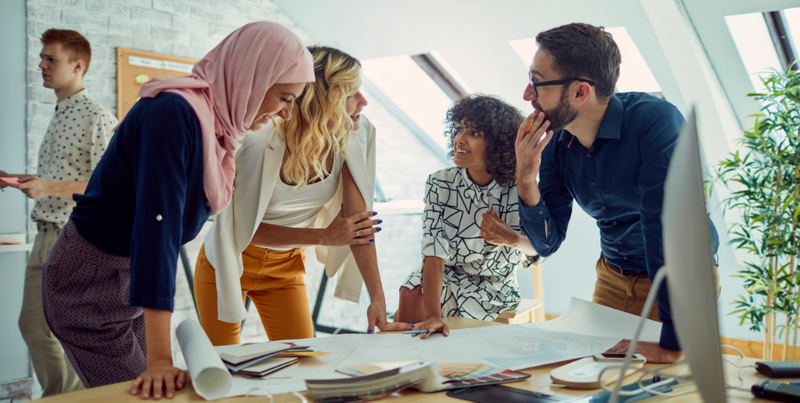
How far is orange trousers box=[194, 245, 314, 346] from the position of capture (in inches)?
66.5

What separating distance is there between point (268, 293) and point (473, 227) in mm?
738

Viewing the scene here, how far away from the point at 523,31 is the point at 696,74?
1036mm

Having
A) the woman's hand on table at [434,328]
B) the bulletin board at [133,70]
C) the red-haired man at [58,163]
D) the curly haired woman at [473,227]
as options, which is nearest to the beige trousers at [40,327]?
the red-haired man at [58,163]

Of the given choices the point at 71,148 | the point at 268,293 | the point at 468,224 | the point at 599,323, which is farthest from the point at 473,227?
the point at 71,148

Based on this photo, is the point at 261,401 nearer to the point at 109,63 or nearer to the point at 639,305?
the point at 639,305

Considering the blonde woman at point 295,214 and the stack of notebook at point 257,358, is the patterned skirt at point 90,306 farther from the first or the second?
the blonde woman at point 295,214

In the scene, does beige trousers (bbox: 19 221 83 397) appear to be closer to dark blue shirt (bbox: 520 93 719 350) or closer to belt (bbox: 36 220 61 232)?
belt (bbox: 36 220 61 232)

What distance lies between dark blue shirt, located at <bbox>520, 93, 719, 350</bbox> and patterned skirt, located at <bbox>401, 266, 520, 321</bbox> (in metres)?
0.30

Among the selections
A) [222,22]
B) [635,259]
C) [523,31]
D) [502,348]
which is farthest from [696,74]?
[222,22]

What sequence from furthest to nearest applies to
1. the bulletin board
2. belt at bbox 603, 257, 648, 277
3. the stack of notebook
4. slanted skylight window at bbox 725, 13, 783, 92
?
the bulletin board, slanted skylight window at bbox 725, 13, 783, 92, belt at bbox 603, 257, 648, 277, the stack of notebook

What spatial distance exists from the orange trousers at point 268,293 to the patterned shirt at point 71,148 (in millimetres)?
1078

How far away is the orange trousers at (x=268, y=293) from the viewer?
1.69m

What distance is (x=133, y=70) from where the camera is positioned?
3.26 metres

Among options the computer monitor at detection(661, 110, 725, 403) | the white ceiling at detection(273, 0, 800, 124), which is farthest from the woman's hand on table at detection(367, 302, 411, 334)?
the white ceiling at detection(273, 0, 800, 124)
